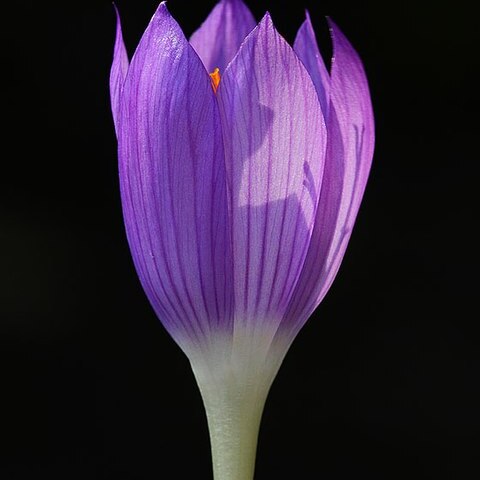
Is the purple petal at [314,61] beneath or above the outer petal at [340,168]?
above

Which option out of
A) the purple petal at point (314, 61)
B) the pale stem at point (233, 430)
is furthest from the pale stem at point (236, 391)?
the purple petal at point (314, 61)

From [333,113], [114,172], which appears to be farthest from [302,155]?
[114,172]

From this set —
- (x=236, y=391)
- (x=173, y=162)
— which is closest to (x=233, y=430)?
(x=236, y=391)

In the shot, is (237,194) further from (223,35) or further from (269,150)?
(223,35)

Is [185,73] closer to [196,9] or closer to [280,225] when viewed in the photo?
[280,225]

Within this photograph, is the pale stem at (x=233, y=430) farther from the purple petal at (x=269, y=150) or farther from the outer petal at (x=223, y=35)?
the outer petal at (x=223, y=35)

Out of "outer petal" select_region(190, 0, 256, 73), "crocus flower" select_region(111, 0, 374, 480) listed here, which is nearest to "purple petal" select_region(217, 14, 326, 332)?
"crocus flower" select_region(111, 0, 374, 480)
